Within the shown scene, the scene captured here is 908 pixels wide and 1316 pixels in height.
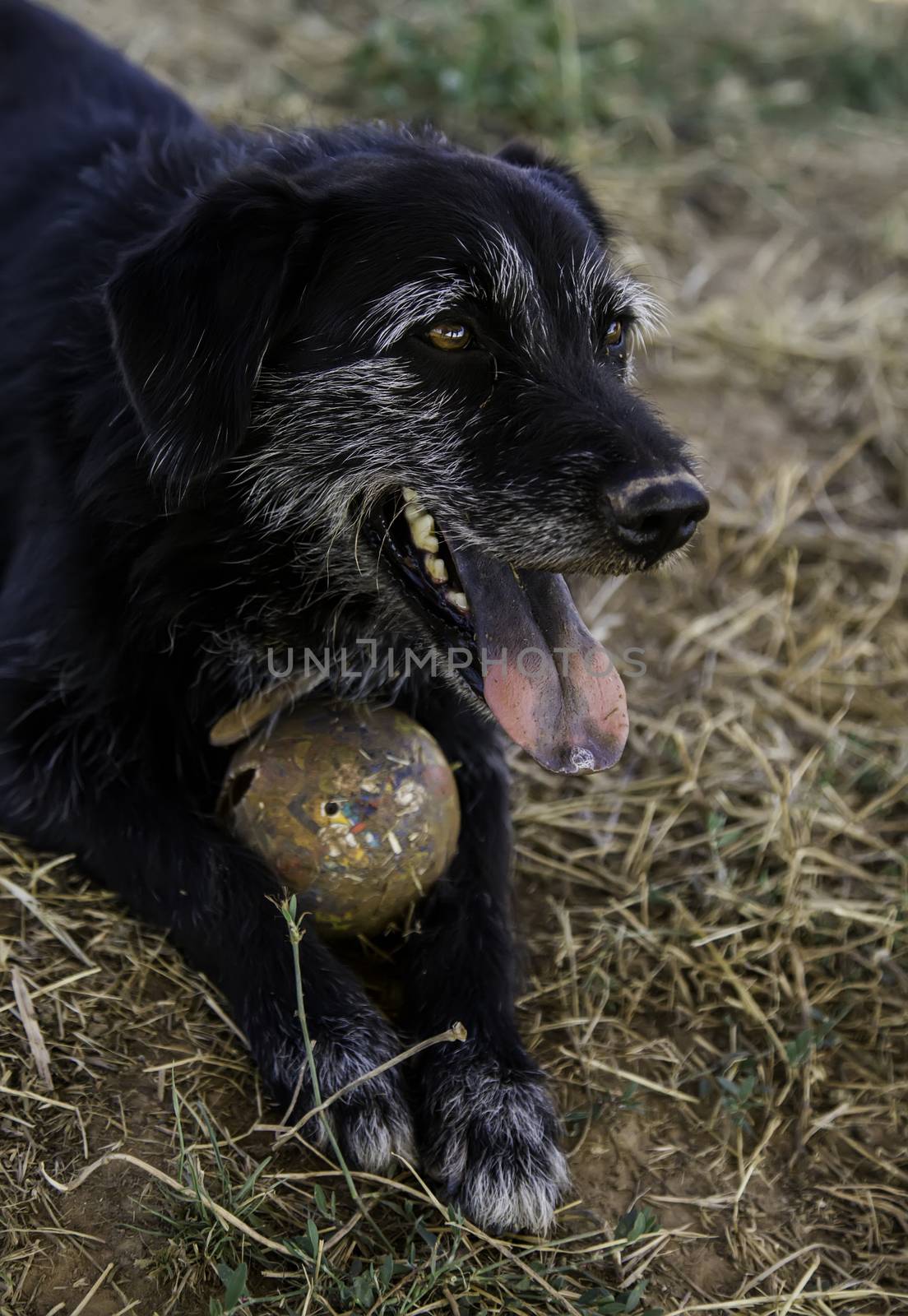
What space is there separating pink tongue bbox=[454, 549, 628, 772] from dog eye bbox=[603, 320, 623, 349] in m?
0.60

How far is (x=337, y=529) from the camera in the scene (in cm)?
279

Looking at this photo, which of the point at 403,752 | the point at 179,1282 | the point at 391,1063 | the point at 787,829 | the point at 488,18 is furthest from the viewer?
the point at 488,18

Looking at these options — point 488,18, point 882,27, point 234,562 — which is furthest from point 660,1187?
point 882,27

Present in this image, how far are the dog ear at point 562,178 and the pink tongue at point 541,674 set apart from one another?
1006 millimetres

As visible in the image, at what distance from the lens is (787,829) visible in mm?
3350

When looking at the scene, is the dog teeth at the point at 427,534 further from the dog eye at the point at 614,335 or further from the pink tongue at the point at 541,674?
the dog eye at the point at 614,335

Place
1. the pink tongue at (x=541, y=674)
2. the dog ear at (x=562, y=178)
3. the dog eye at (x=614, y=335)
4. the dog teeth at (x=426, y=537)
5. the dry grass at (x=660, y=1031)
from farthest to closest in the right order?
1. the dog ear at (x=562, y=178)
2. the dog eye at (x=614, y=335)
3. the dog teeth at (x=426, y=537)
4. the pink tongue at (x=541, y=674)
5. the dry grass at (x=660, y=1031)

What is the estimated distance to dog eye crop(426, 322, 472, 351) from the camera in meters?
2.67

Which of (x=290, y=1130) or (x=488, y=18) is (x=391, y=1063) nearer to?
(x=290, y=1130)

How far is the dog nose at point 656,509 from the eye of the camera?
248 cm

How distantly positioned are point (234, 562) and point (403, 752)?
0.53 metres

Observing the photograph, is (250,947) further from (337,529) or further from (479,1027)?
(337,529)

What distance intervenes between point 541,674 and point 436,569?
0.33 meters

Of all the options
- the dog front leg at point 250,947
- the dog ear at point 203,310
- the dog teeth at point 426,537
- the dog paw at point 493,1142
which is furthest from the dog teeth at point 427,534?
the dog paw at point 493,1142
